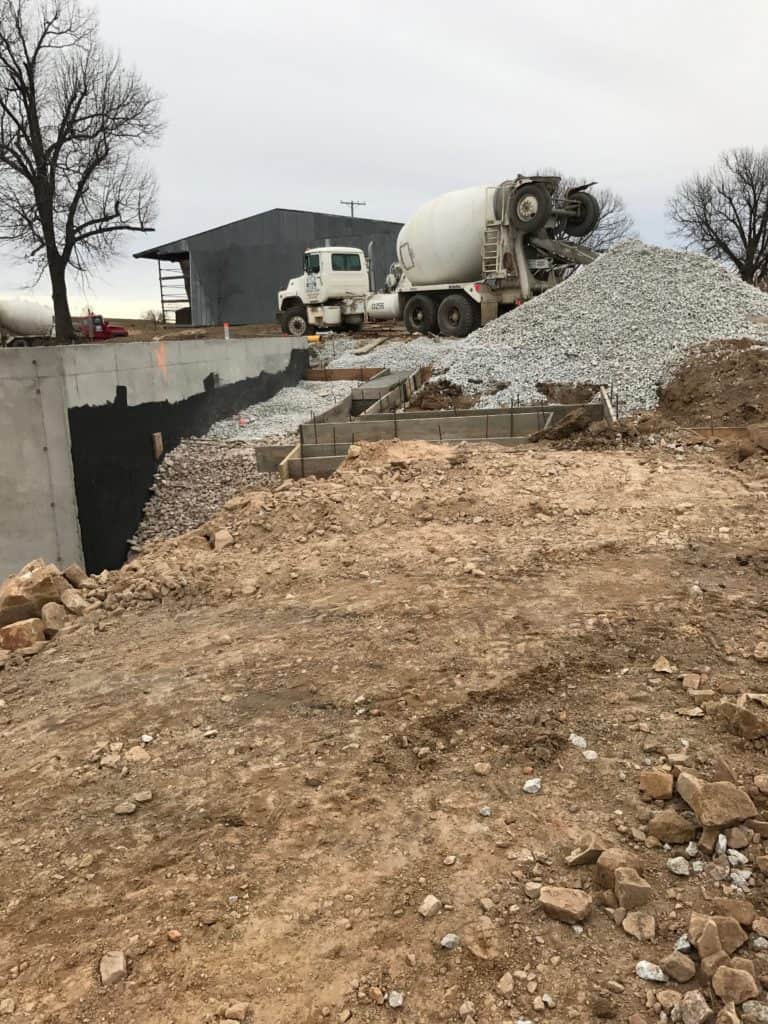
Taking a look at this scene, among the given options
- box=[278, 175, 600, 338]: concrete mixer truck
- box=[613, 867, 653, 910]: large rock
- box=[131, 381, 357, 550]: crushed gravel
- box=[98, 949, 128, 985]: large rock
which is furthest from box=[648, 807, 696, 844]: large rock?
box=[278, 175, 600, 338]: concrete mixer truck

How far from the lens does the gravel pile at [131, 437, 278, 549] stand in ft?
32.7

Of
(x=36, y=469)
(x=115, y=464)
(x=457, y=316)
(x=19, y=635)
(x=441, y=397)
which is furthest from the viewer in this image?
(x=457, y=316)

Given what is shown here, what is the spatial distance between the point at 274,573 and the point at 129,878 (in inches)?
127

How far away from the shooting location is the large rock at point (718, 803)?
250 centimetres

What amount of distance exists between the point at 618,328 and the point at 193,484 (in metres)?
8.22

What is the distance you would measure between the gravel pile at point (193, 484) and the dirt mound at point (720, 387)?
566 centimetres

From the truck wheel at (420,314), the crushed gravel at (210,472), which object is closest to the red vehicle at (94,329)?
the truck wheel at (420,314)

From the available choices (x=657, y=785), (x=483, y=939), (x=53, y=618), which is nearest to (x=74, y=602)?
(x=53, y=618)

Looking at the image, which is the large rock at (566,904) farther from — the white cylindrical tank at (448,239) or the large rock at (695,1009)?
the white cylindrical tank at (448,239)

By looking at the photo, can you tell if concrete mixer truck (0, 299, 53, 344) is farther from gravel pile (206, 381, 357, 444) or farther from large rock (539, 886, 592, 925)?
large rock (539, 886, 592, 925)

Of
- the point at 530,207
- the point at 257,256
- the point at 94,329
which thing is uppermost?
the point at 257,256

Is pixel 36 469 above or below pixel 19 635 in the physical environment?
above

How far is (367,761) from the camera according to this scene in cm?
322

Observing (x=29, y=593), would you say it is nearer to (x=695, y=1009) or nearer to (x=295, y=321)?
(x=695, y=1009)
